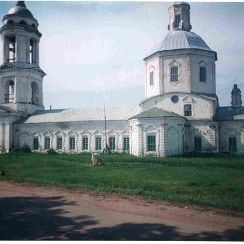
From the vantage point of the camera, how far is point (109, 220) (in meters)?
5.95

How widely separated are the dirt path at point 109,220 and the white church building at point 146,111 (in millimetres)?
11100

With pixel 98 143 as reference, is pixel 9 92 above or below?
above

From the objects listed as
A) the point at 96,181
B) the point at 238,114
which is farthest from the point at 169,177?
the point at 238,114

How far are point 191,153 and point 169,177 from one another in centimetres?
842

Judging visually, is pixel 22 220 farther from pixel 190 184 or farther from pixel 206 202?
pixel 190 184

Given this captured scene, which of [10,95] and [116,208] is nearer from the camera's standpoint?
[116,208]

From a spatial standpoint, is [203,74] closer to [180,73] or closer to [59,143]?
[180,73]

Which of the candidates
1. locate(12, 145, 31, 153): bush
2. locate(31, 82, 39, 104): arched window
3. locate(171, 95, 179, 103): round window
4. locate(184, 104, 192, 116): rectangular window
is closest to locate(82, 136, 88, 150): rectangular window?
locate(12, 145, 31, 153): bush

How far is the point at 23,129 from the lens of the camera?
24.0m

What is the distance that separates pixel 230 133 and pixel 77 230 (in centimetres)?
1609

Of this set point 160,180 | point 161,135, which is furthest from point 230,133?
point 160,180

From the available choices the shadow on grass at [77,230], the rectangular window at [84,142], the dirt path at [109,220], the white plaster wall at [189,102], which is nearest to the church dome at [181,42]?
the white plaster wall at [189,102]

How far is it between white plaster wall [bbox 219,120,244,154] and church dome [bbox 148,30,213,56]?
582 centimetres

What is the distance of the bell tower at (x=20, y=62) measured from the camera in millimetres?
23312
